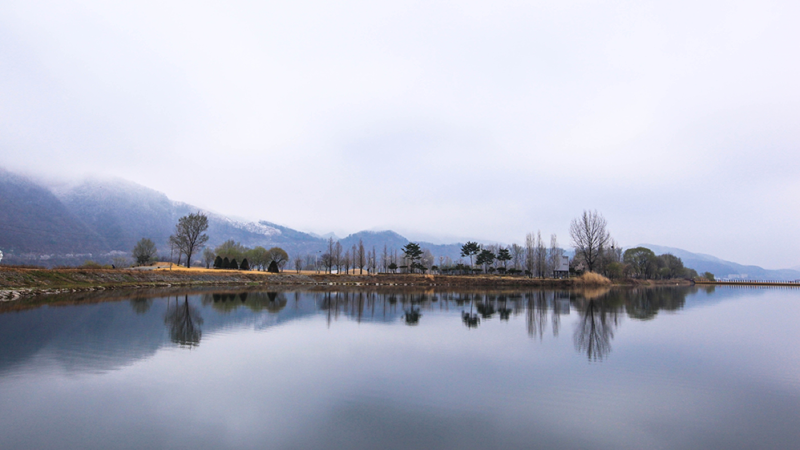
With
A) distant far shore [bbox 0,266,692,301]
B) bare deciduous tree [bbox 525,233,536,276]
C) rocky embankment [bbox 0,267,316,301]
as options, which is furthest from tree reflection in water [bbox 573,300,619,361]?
bare deciduous tree [bbox 525,233,536,276]

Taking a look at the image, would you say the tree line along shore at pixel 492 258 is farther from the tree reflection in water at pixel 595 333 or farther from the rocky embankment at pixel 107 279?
the tree reflection in water at pixel 595 333

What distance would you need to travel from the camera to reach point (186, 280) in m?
50.7

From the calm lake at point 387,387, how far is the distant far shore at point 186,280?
17.7m

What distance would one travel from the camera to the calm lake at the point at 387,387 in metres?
6.23

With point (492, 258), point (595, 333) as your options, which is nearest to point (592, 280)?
point (492, 258)

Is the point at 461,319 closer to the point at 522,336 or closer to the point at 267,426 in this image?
the point at 522,336

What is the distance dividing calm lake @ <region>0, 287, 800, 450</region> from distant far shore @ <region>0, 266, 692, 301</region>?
1771cm

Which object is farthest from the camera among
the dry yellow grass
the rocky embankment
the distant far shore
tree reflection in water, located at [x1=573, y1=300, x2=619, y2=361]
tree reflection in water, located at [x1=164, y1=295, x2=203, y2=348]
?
the dry yellow grass

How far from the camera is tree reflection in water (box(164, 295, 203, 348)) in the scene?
45.5ft

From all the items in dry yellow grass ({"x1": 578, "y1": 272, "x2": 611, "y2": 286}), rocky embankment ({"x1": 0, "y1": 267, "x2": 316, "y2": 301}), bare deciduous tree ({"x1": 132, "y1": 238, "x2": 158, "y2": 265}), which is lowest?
dry yellow grass ({"x1": 578, "y1": 272, "x2": 611, "y2": 286})

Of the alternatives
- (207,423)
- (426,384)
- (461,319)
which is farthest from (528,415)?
(461,319)

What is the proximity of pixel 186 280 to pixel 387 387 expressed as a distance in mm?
50837

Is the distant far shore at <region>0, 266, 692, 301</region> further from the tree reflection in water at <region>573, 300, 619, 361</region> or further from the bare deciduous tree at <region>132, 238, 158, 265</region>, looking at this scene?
the tree reflection in water at <region>573, 300, 619, 361</region>

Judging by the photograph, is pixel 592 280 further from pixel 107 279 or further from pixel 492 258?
pixel 107 279
